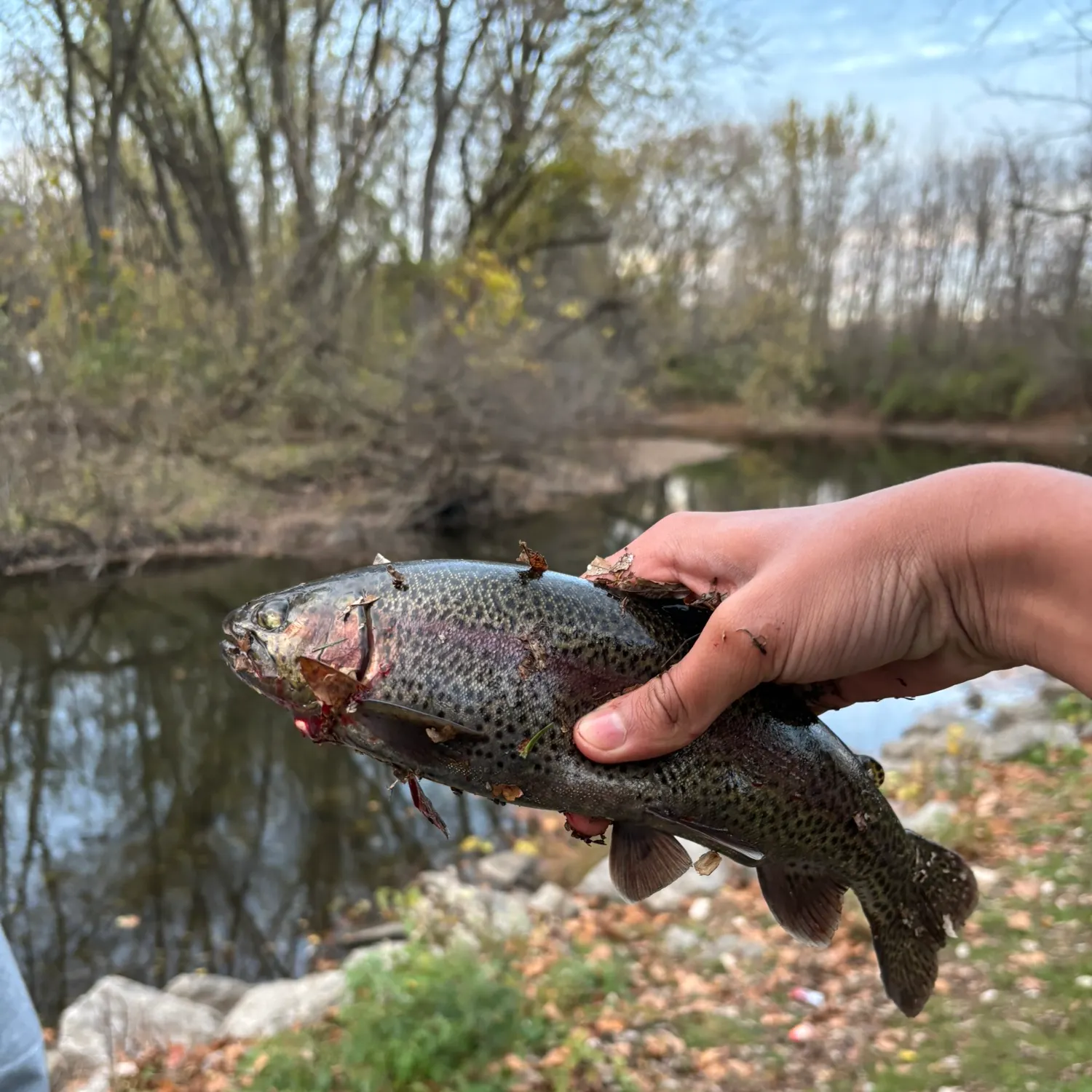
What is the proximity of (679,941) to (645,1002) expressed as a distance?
0.89 metres

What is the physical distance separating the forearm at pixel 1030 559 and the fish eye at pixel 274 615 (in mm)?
1711

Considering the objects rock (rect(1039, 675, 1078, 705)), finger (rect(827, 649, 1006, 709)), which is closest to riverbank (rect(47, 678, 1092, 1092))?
finger (rect(827, 649, 1006, 709))

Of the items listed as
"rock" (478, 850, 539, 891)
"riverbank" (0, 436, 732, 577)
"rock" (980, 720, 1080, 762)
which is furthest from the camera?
"riverbank" (0, 436, 732, 577)

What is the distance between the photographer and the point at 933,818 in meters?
6.79

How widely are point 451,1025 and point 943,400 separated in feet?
153

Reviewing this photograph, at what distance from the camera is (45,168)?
14.3 meters

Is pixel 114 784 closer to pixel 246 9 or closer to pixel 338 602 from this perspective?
pixel 338 602

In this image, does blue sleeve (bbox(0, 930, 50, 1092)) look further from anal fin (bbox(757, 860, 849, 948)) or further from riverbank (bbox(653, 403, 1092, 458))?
riverbank (bbox(653, 403, 1092, 458))

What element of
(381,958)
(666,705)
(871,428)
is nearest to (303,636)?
→ (666,705)

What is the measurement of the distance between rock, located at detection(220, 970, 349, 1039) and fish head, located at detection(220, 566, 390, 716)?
4018mm

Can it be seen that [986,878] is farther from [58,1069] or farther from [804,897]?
[58,1069]

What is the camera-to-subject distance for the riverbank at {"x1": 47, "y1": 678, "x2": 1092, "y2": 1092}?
13.9 feet

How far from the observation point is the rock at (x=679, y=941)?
5824 mm

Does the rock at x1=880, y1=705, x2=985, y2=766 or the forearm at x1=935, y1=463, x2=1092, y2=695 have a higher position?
the forearm at x1=935, y1=463, x2=1092, y2=695
